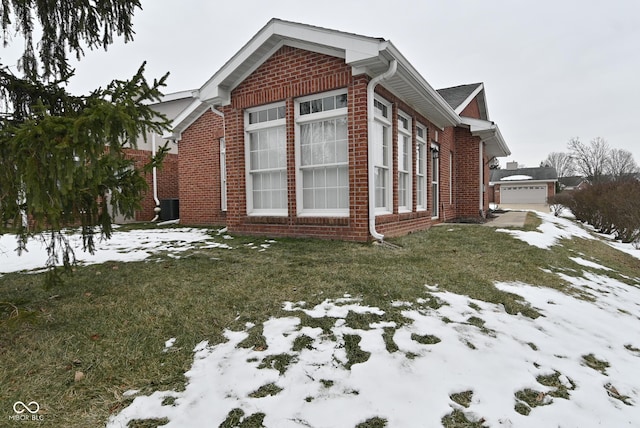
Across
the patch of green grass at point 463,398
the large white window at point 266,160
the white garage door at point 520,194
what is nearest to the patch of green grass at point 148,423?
the patch of green grass at point 463,398

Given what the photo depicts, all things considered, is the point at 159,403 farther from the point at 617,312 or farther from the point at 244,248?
the point at 617,312

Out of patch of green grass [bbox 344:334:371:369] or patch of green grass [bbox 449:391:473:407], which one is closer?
patch of green grass [bbox 449:391:473:407]

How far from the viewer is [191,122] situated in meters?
10.6

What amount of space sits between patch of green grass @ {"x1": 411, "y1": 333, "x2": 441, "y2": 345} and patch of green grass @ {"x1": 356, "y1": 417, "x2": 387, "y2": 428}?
0.86 metres

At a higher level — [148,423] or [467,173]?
[467,173]

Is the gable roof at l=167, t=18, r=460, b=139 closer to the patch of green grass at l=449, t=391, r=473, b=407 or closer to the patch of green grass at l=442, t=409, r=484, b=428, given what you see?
the patch of green grass at l=449, t=391, r=473, b=407

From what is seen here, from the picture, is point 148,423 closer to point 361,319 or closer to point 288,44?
point 361,319

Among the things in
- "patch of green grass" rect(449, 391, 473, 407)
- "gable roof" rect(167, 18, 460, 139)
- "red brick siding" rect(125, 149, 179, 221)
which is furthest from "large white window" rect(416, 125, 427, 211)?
"red brick siding" rect(125, 149, 179, 221)

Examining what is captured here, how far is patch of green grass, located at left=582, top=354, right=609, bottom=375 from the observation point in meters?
2.24

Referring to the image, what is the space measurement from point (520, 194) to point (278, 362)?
128ft

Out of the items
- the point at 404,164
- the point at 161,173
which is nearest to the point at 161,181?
the point at 161,173

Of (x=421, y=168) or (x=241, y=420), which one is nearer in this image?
(x=241, y=420)

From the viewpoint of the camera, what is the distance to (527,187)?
112 ft

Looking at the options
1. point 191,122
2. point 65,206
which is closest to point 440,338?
point 65,206
